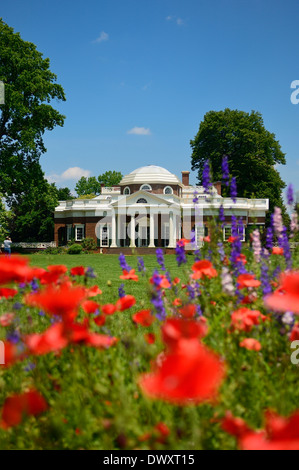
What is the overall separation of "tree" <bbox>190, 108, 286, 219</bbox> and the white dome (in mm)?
4590

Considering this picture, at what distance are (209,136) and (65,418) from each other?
48.9m

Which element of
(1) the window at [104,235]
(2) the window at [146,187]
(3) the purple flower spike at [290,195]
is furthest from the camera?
(2) the window at [146,187]

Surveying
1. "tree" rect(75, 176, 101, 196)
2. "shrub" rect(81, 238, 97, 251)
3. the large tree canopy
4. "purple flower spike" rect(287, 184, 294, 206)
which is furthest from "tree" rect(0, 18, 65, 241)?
"tree" rect(75, 176, 101, 196)

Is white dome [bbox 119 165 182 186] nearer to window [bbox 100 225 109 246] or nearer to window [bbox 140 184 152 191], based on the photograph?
window [bbox 140 184 152 191]

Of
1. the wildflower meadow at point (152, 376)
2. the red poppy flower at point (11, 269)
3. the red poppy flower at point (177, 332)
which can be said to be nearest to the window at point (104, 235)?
the wildflower meadow at point (152, 376)

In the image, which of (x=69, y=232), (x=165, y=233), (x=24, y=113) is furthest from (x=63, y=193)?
(x=24, y=113)

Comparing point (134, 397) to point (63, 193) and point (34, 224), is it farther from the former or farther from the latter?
point (63, 193)

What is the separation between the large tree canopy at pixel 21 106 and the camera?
28.1 meters

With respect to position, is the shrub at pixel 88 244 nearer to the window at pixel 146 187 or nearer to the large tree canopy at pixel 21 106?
the window at pixel 146 187

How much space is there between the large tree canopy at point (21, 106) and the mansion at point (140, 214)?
43.4 ft

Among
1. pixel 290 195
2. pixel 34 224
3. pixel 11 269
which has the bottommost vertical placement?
pixel 11 269

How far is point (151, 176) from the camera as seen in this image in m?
46.5

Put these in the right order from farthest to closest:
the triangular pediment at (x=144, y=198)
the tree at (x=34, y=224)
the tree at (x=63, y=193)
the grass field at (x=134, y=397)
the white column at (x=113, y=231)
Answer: the tree at (x=63, y=193), the tree at (x=34, y=224), the triangular pediment at (x=144, y=198), the white column at (x=113, y=231), the grass field at (x=134, y=397)

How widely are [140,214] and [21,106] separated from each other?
18.0m
